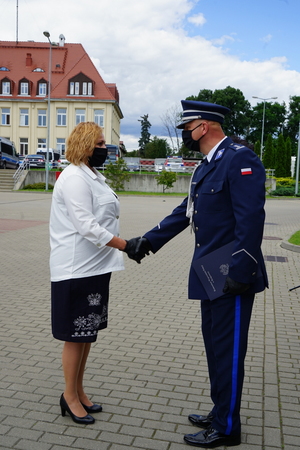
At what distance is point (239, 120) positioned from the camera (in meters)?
90.9

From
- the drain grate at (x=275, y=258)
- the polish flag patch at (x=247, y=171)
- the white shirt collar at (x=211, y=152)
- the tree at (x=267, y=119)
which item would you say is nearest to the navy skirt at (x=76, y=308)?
the white shirt collar at (x=211, y=152)

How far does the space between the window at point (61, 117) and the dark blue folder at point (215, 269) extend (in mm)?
61253

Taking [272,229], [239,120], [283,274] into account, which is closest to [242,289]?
[283,274]

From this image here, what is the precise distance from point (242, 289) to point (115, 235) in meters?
1.00

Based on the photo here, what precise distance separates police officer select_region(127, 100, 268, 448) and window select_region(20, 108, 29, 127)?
63.3 metres

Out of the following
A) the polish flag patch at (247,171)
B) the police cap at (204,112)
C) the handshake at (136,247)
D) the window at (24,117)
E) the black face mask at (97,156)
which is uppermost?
the window at (24,117)

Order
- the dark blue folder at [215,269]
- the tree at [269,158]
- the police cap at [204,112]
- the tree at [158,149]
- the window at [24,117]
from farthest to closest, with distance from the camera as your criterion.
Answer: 1. the tree at [158,149]
2. the window at [24,117]
3. the tree at [269,158]
4. the police cap at [204,112]
5. the dark blue folder at [215,269]

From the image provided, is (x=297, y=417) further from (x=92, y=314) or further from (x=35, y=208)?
(x=35, y=208)

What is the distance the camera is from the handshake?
142 inches

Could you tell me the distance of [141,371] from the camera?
4.53 meters

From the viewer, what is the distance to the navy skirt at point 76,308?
3432mm

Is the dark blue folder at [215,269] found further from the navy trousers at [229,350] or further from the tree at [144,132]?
the tree at [144,132]

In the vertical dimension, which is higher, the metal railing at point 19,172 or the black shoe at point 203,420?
the metal railing at point 19,172

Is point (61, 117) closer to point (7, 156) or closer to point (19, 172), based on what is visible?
point (7, 156)
